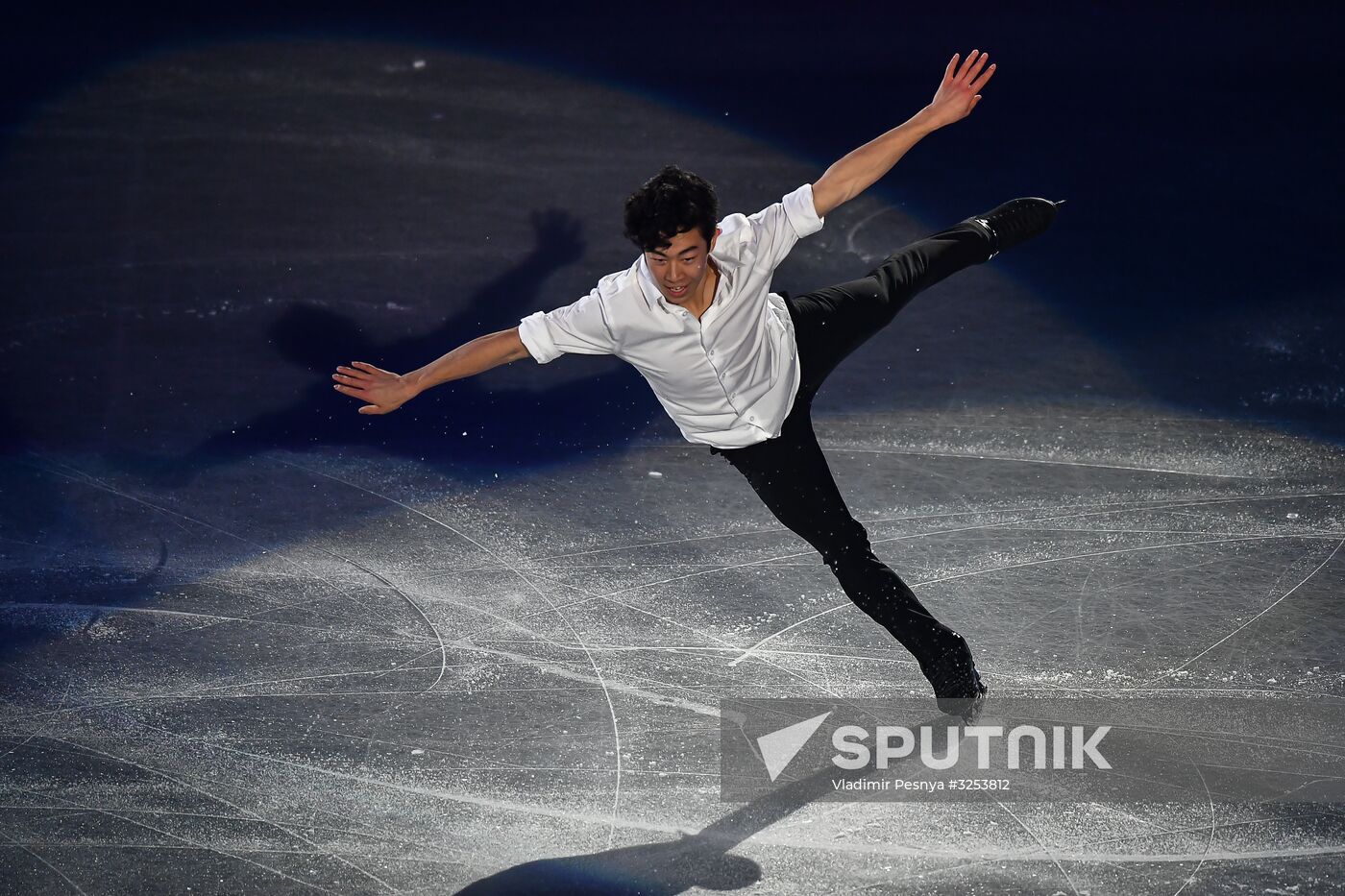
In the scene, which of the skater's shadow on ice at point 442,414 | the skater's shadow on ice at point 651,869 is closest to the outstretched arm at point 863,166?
the skater's shadow on ice at point 651,869

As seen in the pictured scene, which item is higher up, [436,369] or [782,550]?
[436,369]

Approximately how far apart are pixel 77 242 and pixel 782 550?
420cm

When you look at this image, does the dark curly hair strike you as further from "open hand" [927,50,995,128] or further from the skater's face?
"open hand" [927,50,995,128]

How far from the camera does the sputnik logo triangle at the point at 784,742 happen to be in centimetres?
364

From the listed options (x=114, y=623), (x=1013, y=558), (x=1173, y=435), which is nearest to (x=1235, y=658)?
(x=1013, y=558)

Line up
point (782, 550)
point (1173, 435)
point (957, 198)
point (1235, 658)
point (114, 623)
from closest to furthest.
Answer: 1. point (1235, 658)
2. point (114, 623)
3. point (782, 550)
4. point (1173, 435)
5. point (957, 198)

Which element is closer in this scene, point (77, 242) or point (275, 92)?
point (77, 242)

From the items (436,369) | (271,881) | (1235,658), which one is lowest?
(271,881)

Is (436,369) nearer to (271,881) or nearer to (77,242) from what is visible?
(271,881)

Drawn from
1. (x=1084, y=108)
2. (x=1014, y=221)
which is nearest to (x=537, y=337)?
(x=1014, y=221)

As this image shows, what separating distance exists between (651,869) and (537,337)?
4.73 ft

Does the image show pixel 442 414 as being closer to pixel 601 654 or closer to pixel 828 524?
pixel 601 654

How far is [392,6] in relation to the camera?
834 centimetres

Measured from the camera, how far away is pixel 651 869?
3.24 m
